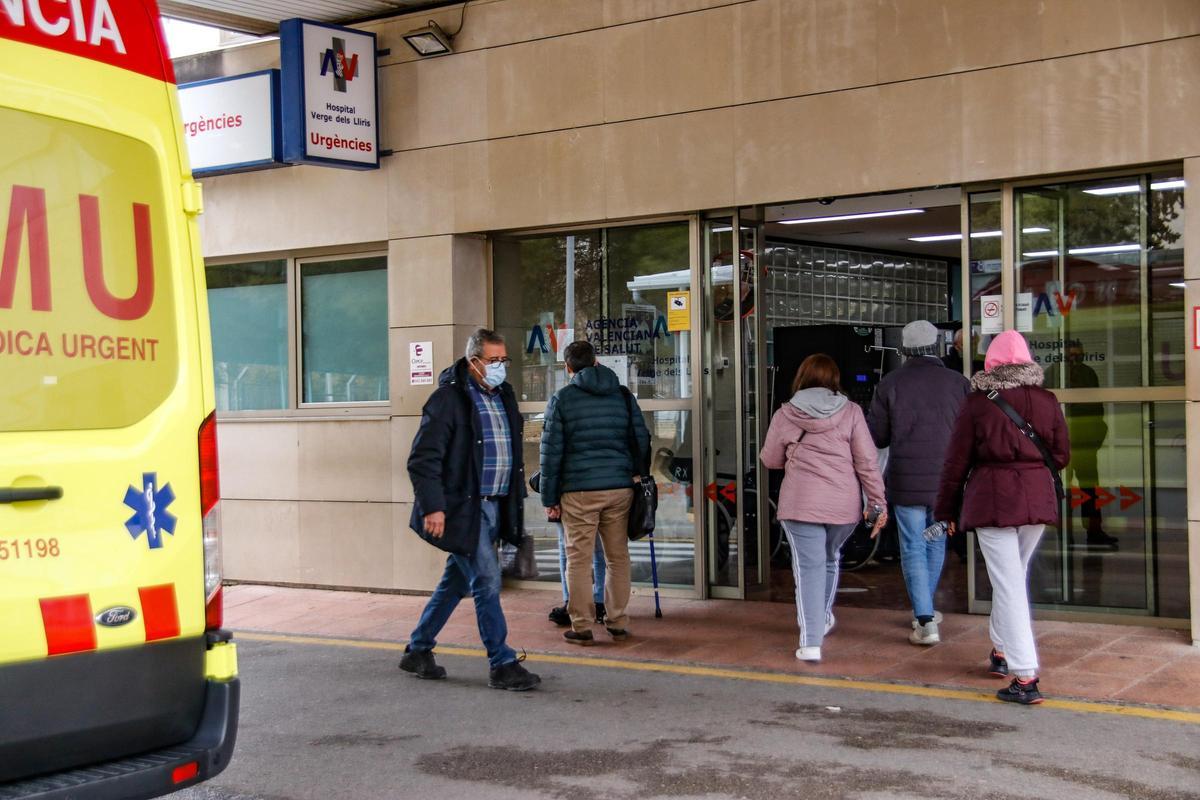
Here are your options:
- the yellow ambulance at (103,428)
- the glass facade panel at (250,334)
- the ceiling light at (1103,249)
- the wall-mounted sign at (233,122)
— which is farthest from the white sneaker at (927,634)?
the wall-mounted sign at (233,122)

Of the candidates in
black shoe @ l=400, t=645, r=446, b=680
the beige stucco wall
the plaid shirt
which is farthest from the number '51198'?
the beige stucco wall

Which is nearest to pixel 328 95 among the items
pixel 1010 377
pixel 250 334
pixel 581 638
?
pixel 250 334

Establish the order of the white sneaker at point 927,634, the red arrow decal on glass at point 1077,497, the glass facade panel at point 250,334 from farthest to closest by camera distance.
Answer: the glass facade panel at point 250,334
the red arrow decal on glass at point 1077,497
the white sneaker at point 927,634

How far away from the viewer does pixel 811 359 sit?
24.7ft

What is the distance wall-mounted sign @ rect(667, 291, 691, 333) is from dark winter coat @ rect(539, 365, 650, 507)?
5.33 feet

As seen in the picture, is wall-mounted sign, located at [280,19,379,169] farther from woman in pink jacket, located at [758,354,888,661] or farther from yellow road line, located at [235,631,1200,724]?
woman in pink jacket, located at [758,354,888,661]

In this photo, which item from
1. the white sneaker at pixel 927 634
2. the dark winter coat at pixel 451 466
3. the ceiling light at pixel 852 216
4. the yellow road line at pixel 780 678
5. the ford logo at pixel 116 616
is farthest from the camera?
the ceiling light at pixel 852 216

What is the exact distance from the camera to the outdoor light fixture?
9.85 meters

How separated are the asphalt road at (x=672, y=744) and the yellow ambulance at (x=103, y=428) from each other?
1.45m

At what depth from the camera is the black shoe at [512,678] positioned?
6840mm

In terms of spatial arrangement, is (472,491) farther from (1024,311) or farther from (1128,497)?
(1128,497)

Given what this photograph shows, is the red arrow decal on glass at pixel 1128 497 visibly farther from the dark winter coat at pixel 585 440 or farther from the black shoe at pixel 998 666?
the dark winter coat at pixel 585 440

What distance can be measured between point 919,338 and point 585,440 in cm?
207

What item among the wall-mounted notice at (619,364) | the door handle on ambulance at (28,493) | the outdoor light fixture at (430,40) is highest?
the outdoor light fixture at (430,40)
